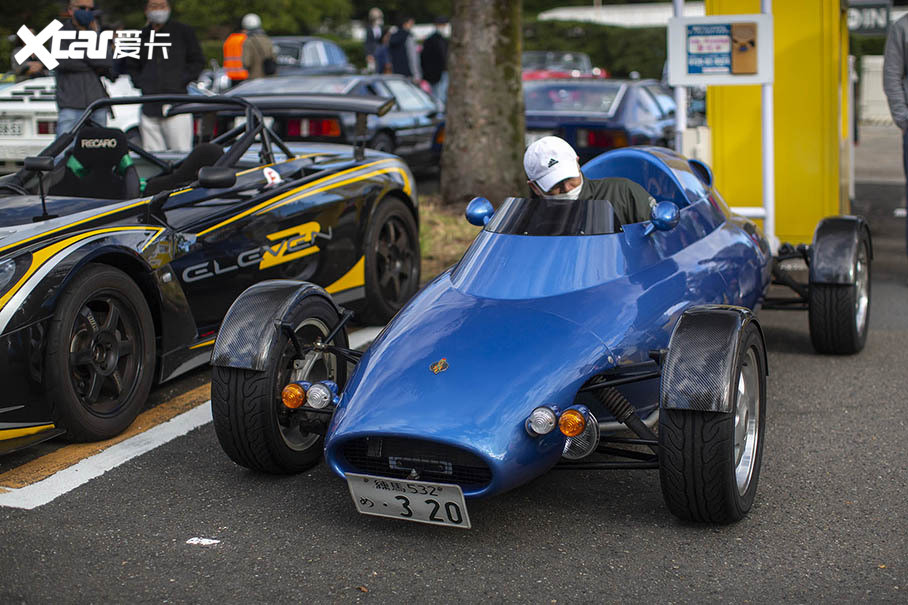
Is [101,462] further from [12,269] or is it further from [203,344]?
[203,344]

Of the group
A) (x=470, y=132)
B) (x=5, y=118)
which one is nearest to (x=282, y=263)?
(x=470, y=132)

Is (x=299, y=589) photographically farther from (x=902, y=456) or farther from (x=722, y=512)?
(x=902, y=456)

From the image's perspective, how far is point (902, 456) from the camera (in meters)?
4.80

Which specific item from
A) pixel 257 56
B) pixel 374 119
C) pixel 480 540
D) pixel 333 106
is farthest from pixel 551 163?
pixel 257 56

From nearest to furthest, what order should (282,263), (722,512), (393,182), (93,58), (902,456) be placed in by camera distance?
(722,512) < (902,456) < (282,263) < (393,182) < (93,58)

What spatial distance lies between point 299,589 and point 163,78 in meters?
6.78

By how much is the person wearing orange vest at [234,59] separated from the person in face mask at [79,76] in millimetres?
6078

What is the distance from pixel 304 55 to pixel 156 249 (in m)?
18.7

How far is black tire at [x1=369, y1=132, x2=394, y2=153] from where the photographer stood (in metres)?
13.0

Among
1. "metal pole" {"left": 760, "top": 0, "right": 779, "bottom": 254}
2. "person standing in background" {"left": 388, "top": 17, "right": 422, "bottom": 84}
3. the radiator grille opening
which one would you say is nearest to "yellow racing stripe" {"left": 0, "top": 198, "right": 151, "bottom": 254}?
the radiator grille opening

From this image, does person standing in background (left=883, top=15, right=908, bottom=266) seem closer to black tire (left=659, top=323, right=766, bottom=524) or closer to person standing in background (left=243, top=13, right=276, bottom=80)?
black tire (left=659, top=323, right=766, bottom=524)

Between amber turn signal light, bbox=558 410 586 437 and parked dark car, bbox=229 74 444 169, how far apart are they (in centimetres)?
776

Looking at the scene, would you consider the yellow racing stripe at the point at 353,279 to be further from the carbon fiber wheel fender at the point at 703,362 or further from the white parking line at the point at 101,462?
the carbon fiber wheel fender at the point at 703,362

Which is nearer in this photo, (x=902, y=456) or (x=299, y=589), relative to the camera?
(x=299, y=589)
